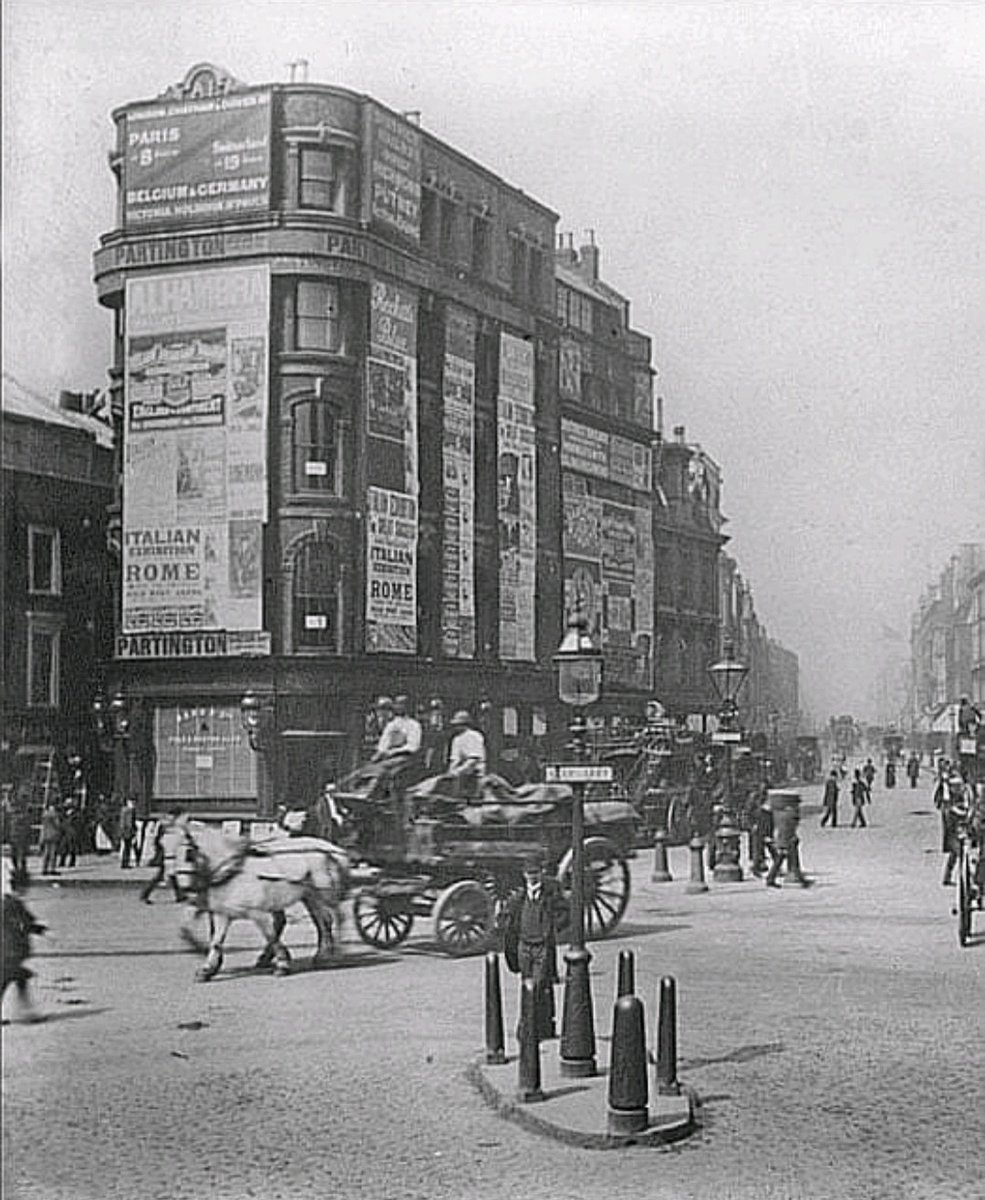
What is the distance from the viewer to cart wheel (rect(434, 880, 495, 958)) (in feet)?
12.4

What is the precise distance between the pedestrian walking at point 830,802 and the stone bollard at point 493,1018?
39.8 inches

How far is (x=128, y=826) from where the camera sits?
3570 millimetres

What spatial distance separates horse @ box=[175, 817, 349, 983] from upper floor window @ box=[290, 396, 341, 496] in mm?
882

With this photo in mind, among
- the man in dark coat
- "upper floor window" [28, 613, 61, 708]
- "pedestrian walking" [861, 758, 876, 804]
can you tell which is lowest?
the man in dark coat

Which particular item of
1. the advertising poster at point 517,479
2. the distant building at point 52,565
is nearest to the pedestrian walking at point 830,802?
the advertising poster at point 517,479

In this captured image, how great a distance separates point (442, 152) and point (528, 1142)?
8.19ft

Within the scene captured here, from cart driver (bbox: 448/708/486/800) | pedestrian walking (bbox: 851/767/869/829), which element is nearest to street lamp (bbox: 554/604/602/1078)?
cart driver (bbox: 448/708/486/800)

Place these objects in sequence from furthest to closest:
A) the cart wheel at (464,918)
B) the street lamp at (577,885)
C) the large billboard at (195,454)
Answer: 1. the cart wheel at (464,918)
2. the street lamp at (577,885)
3. the large billboard at (195,454)

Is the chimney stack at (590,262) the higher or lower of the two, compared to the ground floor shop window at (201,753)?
higher

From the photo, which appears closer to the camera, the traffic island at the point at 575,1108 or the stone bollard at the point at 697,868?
the traffic island at the point at 575,1108

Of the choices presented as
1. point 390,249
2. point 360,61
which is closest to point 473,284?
point 390,249

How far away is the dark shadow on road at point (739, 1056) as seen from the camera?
146 inches

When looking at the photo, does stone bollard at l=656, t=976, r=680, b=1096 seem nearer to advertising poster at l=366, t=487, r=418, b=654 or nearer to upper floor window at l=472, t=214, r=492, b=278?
advertising poster at l=366, t=487, r=418, b=654

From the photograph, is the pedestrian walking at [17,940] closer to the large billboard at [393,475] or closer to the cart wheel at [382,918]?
the cart wheel at [382,918]
